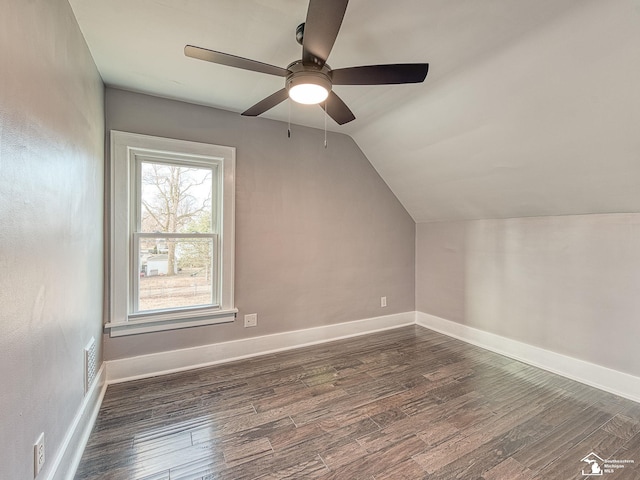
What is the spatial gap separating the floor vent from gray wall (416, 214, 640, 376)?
3621 mm

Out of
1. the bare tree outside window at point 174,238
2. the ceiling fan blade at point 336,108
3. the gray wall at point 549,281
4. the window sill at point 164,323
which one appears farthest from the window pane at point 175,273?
the gray wall at point 549,281

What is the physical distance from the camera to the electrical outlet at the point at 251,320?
9.86 ft

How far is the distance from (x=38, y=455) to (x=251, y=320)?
74.1 inches

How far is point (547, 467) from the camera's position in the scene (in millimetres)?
1614

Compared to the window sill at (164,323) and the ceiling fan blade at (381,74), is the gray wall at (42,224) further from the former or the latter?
the ceiling fan blade at (381,74)

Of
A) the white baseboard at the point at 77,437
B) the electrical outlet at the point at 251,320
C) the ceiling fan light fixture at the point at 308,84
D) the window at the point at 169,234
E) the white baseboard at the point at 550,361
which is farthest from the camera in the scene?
the electrical outlet at the point at 251,320

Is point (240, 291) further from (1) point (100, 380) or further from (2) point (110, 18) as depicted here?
(2) point (110, 18)

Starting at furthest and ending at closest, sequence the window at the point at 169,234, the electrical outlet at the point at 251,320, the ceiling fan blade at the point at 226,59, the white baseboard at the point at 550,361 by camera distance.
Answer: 1. the electrical outlet at the point at 251,320
2. the window at the point at 169,234
3. the white baseboard at the point at 550,361
4. the ceiling fan blade at the point at 226,59

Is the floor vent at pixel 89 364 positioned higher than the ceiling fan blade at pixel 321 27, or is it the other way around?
the ceiling fan blade at pixel 321 27

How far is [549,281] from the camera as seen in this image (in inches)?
111

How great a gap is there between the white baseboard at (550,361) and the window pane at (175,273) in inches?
113

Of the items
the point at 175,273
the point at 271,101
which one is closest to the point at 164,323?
the point at 175,273

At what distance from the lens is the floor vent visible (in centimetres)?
189

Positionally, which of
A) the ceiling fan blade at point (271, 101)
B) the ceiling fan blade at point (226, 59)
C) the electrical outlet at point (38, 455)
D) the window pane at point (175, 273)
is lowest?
the electrical outlet at point (38, 455)
